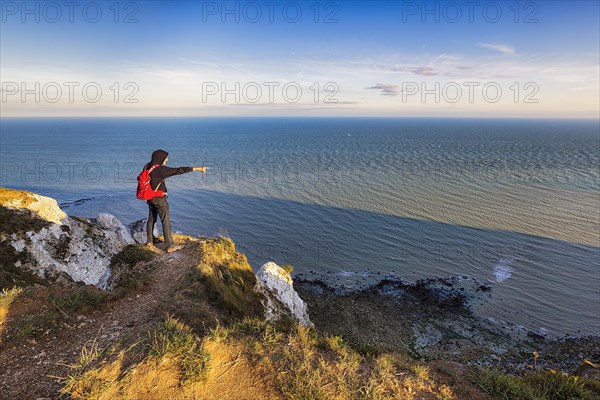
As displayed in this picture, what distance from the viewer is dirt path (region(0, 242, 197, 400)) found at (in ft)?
19.1

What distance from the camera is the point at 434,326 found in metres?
23.8

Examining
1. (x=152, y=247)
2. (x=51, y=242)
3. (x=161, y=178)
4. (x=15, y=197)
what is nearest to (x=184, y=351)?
(x=161, y=178)

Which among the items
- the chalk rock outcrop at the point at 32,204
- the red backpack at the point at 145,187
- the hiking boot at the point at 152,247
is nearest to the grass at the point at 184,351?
the red backpack at the point at 145,187

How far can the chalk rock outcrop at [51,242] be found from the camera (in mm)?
14516

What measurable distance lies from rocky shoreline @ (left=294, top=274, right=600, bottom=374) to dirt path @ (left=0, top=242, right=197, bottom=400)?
14.6 metres

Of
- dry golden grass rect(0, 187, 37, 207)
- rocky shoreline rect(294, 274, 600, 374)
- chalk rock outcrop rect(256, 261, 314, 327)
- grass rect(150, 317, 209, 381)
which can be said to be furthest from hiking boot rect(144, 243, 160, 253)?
rocky shoreline rect(294, 274, 600, 374)

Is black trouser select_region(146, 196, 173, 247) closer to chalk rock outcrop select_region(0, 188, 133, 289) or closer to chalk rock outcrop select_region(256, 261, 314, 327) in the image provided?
chalk rock outcrop select_region(0, 188, 133, 289)

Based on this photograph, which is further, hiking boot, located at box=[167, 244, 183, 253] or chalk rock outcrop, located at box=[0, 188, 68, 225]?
chalk rock outcrop, located at box=[0, 188, 68, 225]

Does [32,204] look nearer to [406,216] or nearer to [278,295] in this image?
[278,295]

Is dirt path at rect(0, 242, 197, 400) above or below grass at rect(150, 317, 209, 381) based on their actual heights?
below

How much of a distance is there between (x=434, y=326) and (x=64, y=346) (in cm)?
2339

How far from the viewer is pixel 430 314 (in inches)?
993

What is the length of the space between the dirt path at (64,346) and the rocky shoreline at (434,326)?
14631 millimetres

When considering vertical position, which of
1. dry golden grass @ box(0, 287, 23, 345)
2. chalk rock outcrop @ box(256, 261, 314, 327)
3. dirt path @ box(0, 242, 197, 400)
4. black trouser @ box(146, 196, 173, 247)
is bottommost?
chalk rock outcrop @ box(256, 261, 314, 327)
